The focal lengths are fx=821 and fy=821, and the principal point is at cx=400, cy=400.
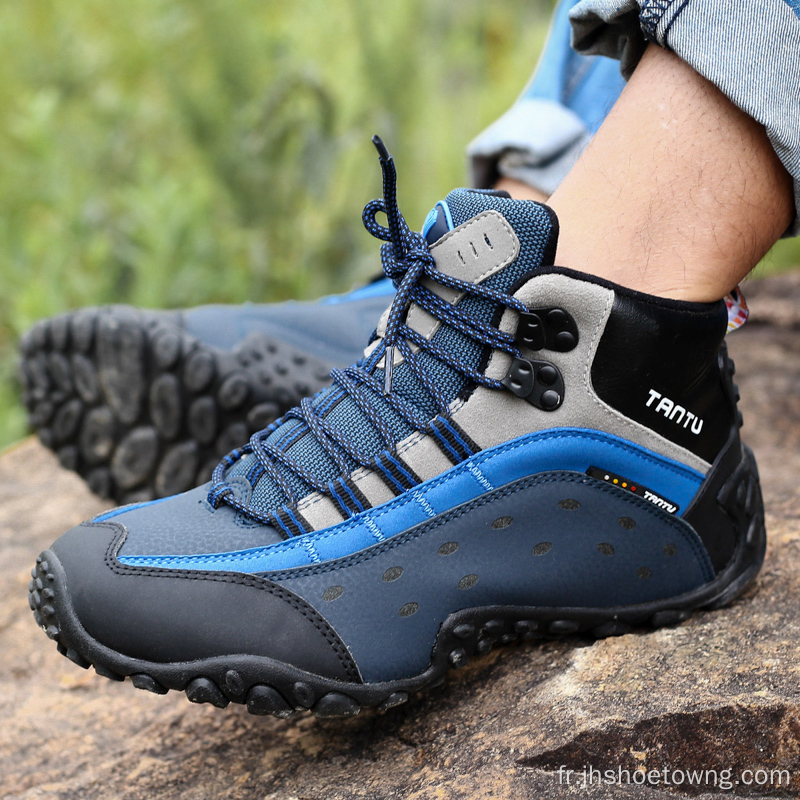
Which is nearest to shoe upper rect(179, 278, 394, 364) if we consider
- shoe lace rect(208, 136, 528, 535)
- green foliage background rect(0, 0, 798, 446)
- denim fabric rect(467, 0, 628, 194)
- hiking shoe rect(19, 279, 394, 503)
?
hiking shoe rect(19, 279, 394, 503)

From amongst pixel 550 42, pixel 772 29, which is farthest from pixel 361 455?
pixel 550 42

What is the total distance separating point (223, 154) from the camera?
2596mm

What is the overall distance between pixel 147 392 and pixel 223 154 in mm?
1355

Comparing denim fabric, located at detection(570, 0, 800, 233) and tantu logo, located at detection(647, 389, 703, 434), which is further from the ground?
denim fabric, located at detection(570, 0, 800, 233)

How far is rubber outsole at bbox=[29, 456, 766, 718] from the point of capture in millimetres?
775

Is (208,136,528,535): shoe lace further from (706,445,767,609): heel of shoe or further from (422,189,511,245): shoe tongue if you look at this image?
(706,445,767,609): heel of shoe

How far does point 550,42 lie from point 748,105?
91 centimetres

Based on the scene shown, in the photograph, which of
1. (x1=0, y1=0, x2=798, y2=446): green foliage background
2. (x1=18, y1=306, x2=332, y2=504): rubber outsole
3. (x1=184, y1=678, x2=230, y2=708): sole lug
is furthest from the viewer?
(x1=0, y1=0, x2=798, y2=446): green foliage background

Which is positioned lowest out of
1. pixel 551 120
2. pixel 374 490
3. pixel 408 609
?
pixel 408 609

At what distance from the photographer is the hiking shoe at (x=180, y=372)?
4.68 ft

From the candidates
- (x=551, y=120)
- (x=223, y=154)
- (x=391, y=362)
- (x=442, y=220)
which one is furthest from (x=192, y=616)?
(x=223, y=154)

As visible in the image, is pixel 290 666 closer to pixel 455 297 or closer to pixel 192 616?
pixel 192 616
